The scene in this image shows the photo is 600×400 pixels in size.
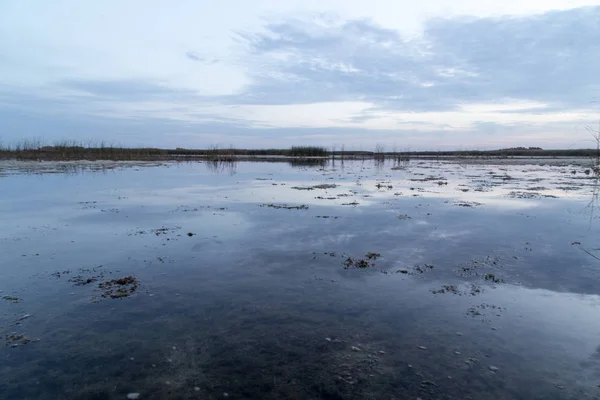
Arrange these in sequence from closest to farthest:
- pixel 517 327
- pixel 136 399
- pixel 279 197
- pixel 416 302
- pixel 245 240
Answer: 1. pixel 136 399
2. pixel 517 327
3. pixel 416 302
4. pixel 245 240
5. pixel 279 197

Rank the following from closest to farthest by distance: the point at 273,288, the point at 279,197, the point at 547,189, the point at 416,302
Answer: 1. the point at 416,302
2. the point at 273,288
3. the point at 279,197
4. the point at 547,189

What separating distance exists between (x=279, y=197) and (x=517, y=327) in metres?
13.3

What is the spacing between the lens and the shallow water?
4086mm

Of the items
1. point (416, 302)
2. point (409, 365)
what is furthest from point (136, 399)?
point (416, 302)

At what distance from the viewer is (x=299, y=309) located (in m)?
5.85

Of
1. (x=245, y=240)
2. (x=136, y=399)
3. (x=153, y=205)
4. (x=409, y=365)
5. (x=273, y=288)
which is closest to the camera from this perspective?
(x=136, y=399)

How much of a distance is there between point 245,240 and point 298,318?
4.71m

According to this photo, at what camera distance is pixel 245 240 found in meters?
9.98

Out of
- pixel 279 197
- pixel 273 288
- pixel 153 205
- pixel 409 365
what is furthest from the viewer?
pixel 279 197

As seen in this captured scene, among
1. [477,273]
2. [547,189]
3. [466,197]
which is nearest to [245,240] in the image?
[477,273]

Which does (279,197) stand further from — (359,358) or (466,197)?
(359,358)

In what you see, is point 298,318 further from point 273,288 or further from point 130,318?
point 130,318

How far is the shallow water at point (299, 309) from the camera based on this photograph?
4.09 meters

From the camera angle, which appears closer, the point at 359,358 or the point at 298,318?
the point at 359,358
